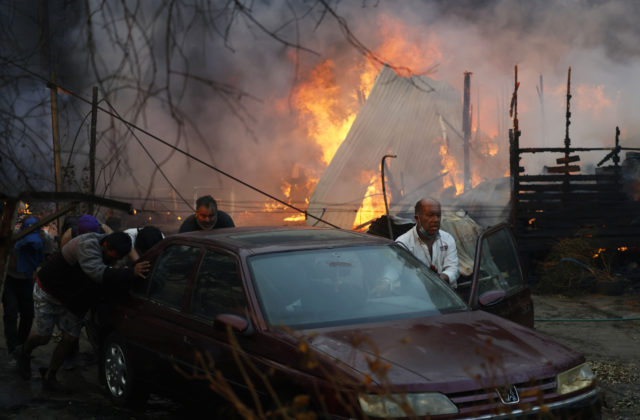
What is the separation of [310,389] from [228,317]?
0.75 m

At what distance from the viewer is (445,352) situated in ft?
13.3

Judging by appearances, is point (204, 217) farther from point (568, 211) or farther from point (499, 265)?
point (568, 211)

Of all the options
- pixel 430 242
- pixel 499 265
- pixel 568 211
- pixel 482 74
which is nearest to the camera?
pixel 499 265

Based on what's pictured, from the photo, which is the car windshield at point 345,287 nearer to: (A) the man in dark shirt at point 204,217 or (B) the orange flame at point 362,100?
(A) the man in dark shirt at point 204,217

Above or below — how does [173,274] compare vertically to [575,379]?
above

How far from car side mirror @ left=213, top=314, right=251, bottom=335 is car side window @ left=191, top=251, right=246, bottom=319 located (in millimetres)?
244

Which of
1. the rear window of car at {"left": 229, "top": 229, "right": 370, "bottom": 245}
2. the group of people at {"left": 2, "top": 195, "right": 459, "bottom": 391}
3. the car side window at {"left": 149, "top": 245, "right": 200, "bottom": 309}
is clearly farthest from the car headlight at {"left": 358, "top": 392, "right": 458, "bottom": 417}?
the group of people at {"left": 2, "top": 195, "right": 459, "bottom": 391}

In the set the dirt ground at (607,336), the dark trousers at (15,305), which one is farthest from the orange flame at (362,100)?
the dark trousers at (15,305)

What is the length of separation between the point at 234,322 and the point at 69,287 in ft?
9.79

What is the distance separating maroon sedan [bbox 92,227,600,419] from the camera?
375cm

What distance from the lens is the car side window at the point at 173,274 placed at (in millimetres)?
5346

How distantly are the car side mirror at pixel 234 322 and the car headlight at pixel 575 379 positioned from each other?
1.73 m

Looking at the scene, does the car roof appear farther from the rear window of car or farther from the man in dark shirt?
the man in dark shirt

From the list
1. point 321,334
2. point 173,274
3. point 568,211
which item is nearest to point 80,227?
point 173,274
